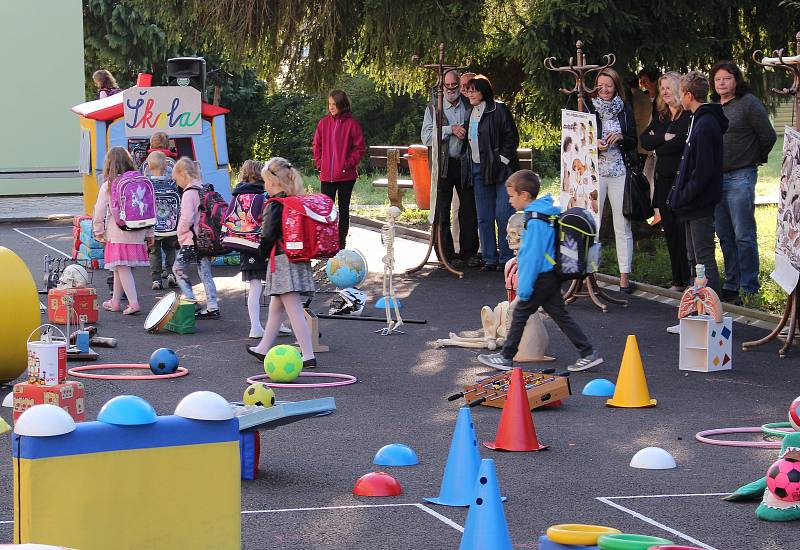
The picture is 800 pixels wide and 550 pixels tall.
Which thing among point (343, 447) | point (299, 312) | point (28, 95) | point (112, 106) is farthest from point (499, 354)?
point (28, 95)

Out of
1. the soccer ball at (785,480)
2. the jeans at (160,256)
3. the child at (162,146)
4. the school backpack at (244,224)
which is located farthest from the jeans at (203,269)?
the soccer ball at (785,480)

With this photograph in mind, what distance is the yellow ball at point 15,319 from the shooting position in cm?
968

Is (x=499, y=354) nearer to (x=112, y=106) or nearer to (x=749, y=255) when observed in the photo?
(x=749, y=255)

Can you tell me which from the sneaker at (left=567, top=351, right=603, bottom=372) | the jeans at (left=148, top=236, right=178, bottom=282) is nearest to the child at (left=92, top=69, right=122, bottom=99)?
the jeans at (left=148, top=236, right=178, bottom=282)

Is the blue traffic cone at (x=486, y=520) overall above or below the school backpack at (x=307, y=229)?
below

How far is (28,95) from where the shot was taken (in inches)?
1246

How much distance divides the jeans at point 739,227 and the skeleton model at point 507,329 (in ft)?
8.81

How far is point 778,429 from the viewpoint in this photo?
841cm

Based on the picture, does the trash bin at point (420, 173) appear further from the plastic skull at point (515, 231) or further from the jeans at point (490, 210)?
the plastic skull at point (515, 231)

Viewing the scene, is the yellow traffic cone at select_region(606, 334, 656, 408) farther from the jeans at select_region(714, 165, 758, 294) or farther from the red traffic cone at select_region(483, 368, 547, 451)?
the jeans at select_region(714, 165, 758, 294)

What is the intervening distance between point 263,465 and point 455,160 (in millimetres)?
9544

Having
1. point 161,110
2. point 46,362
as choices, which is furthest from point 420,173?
point 46,362

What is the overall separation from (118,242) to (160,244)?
1577 millimetres

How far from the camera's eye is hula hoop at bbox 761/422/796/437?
830cm
